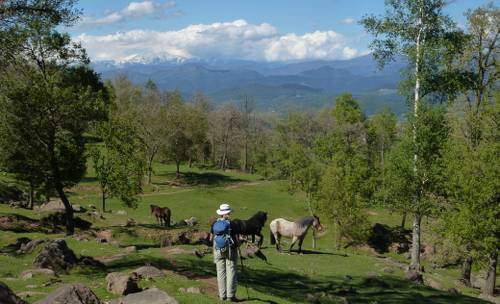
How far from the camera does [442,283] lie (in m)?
35.4

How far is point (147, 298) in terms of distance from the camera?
16.7 meters

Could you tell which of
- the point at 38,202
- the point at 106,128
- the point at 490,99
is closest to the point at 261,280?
the point at 490,99

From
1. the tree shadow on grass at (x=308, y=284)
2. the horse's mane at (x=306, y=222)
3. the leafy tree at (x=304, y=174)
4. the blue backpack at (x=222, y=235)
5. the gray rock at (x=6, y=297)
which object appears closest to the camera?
the gray rock at (x=6, y=297)

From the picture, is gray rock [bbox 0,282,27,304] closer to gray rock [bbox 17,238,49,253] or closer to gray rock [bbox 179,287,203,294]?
gray rock [bbox 179,287,203,294]

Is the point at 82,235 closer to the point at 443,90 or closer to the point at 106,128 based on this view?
the point at 106,128

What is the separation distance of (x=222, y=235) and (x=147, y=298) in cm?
349

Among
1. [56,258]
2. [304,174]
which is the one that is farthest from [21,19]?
[304,174]

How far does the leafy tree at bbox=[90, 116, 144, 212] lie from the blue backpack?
33021mm

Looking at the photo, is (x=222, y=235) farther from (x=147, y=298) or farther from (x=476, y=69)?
(x=476, y=69)

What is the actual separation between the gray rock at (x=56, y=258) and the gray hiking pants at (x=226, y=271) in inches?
359

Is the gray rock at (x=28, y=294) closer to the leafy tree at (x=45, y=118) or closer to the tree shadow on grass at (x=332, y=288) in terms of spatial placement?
the tree shadow on grass at (x=332, y=288)

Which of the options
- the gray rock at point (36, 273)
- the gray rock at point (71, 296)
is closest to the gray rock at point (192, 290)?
the gray rock at point (71, 296)

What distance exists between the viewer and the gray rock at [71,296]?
566 inches

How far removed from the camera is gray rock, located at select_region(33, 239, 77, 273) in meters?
22.6
